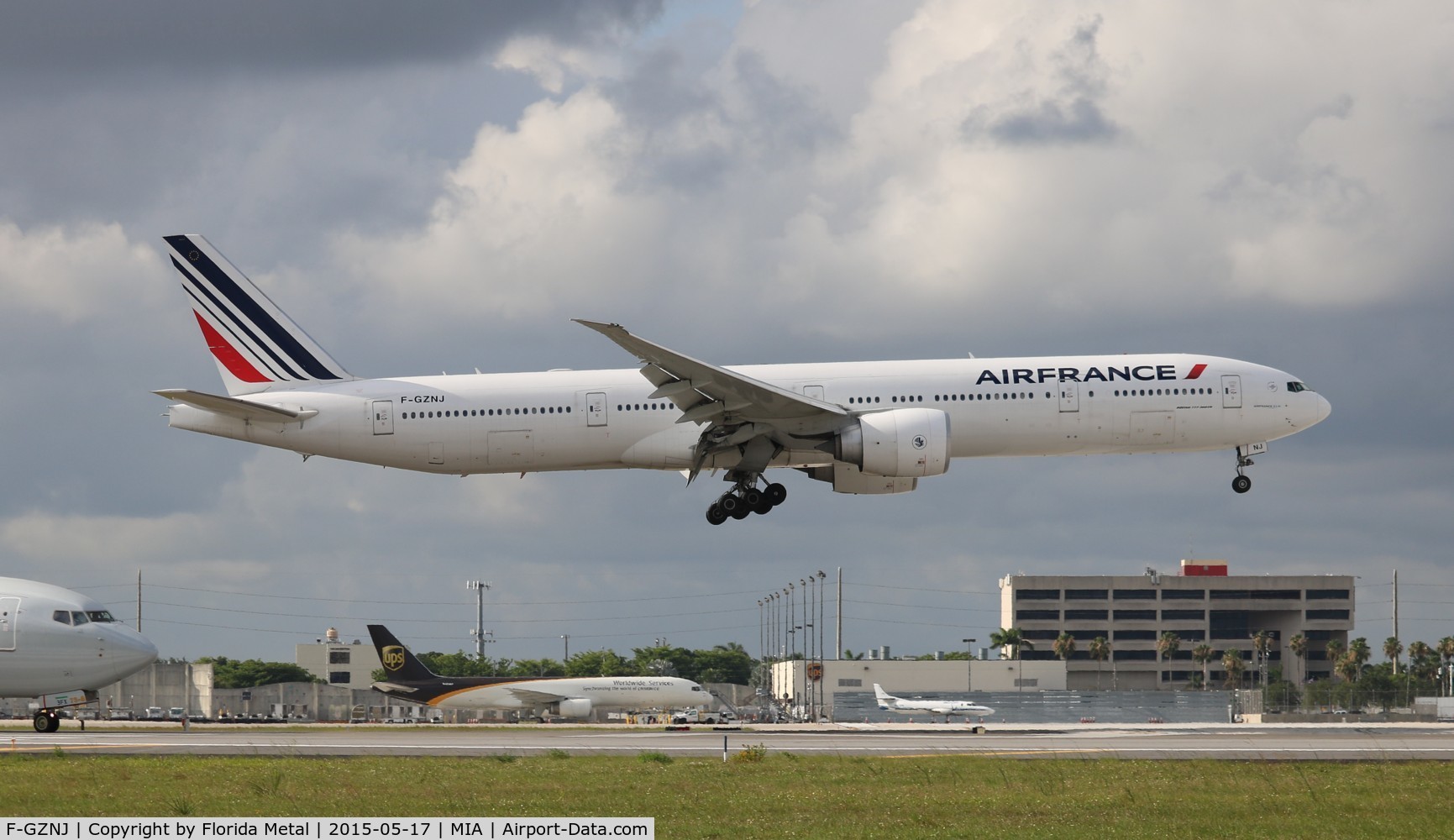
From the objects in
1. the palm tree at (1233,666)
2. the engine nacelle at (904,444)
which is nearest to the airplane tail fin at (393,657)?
the engine nacelle at (904,444)

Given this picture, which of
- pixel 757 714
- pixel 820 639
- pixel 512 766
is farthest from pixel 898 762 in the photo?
pixel 820 639

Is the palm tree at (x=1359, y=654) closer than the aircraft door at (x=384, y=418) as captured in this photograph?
No

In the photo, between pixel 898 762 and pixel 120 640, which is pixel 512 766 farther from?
pixel 120 640

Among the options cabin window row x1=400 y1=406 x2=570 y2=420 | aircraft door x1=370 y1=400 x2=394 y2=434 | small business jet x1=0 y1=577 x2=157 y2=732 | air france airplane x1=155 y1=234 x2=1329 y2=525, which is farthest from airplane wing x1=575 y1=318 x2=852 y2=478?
small business jet x1=0 y1=577 x2=157 y2=732

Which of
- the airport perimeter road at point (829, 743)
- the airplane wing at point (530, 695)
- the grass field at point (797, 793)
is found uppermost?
the grass field at point (797, 793)

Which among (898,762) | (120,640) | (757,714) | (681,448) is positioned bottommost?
(757,714)

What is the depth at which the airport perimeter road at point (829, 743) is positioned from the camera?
1615 inches

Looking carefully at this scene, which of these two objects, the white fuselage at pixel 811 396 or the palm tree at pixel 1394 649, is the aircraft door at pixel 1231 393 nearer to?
the white fuselage at pixel 811 396

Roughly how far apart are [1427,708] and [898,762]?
74.6 metres

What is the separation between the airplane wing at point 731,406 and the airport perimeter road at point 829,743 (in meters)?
9.10

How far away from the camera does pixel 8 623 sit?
41.0 m

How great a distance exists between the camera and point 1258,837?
Answer: 24.3 meters

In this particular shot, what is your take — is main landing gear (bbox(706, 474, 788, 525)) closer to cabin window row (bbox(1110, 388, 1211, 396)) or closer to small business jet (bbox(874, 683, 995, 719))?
cabin window row (bbox(1110, 388, 1211, 396))

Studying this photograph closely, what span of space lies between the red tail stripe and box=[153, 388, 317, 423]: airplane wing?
3.22 meters
